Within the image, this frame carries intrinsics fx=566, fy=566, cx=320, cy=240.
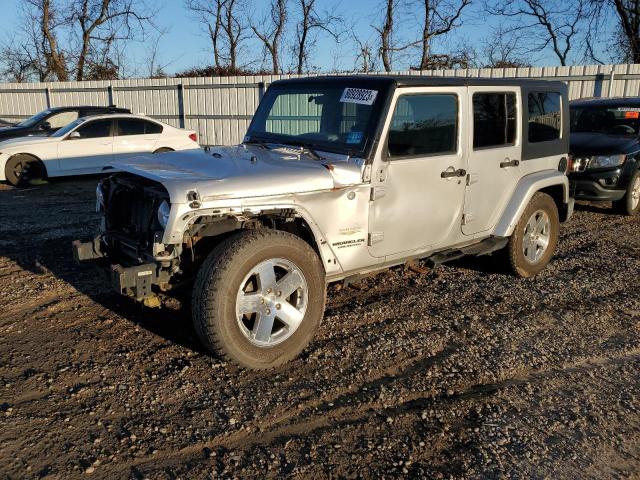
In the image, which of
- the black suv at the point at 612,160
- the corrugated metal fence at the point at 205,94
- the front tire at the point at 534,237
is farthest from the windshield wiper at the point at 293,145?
the corrugated metal fence at the point at 205,94

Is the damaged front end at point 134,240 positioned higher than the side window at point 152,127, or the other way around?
the side window at point 152,127

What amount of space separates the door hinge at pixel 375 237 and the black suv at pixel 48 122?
1055 cm

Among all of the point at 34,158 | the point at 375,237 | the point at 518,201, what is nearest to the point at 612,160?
the point at 518,201

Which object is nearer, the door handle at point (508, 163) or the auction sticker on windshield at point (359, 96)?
the auction sticker on windshield at point (359, 96)

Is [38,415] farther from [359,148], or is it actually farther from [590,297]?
[590,297]

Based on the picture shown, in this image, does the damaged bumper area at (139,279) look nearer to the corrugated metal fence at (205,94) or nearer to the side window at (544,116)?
the side window at (544,116)

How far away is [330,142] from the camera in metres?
4.47

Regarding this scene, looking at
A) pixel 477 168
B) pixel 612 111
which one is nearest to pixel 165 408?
pixel 477 168

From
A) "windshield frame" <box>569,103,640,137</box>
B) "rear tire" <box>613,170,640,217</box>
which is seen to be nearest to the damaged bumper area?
"rear tire" <box>613,170,640,217</box>

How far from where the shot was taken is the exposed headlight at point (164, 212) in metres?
3.55

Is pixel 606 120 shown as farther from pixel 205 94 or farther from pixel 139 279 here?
pixel 205 94

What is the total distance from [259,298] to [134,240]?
3.38ft

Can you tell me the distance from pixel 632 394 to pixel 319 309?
2082 millimetres

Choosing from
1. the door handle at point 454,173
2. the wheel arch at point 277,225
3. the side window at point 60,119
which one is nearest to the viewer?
the wheel arch at point 277,225
